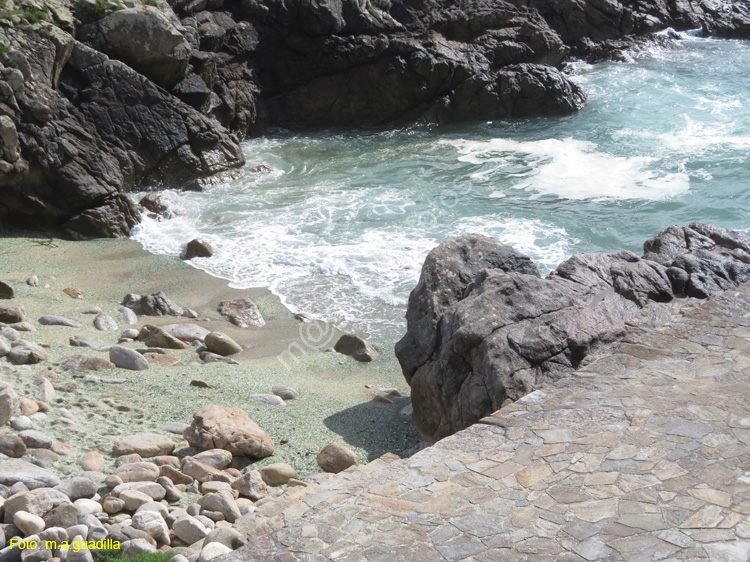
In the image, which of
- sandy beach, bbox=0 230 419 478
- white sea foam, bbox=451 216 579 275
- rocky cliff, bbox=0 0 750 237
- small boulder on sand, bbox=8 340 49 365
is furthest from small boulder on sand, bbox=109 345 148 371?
rocky cliff, bbox=0 0 750 237

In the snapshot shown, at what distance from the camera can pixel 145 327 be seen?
7895 mm

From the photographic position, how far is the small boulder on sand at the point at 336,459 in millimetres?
5387

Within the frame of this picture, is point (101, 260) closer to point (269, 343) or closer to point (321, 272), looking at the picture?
point (321, 272)

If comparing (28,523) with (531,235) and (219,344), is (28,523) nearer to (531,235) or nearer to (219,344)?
(219,344)

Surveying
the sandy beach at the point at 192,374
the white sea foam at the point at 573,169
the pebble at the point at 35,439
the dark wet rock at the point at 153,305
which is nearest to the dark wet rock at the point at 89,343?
the sandy beach at the point at 192,374

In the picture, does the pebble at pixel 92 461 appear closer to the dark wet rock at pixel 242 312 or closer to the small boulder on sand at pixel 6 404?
the small boulder on sand at pixel 6 404

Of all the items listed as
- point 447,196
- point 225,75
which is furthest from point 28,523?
point 225,75

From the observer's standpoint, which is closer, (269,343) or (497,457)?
(497,457)

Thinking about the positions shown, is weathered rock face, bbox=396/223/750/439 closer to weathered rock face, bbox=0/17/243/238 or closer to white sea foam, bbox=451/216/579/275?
white sea foam, bbox=451/216/579/275

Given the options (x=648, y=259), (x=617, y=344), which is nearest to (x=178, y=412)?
(x=617, y=344)

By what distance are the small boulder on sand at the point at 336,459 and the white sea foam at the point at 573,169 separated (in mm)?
9463

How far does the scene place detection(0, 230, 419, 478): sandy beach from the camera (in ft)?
18.4

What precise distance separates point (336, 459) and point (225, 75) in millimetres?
15210

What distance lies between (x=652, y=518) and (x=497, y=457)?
39.9 inches
